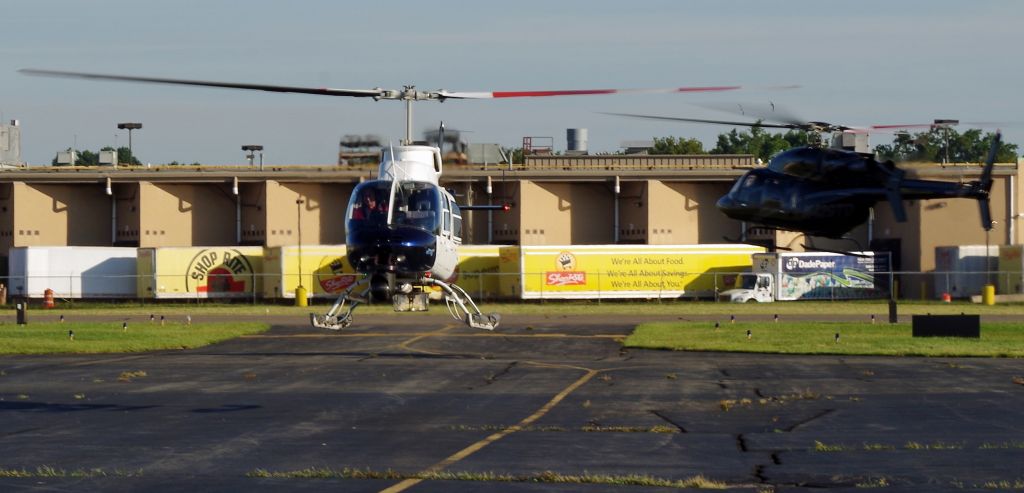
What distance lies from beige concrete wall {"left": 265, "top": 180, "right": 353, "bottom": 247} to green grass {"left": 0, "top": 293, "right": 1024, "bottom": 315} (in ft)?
42.0

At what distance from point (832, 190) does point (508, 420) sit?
7.23m

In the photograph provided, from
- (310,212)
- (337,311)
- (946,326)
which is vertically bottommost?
(946,326)

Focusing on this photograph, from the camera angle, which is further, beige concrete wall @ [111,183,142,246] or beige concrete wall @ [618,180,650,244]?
beige concrete wall @ [111,183,142,246]

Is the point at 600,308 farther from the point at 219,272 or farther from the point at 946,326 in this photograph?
the point at 946,326

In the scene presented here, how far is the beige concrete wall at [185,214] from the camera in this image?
294 ft

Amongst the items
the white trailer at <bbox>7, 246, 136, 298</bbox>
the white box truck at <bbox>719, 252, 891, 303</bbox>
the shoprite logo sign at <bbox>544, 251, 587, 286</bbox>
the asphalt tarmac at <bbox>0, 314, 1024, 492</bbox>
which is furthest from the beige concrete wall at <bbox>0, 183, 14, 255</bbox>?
the asphalt tarmac at <bbox>0, 314, 1024, 492</bbox>

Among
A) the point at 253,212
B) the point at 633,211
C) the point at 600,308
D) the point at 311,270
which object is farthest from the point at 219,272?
the point at 633,211

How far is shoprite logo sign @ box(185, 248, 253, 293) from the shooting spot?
7694cm

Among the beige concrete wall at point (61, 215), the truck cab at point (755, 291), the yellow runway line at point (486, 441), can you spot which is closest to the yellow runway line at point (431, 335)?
the yellow runway line at point (486, 441)

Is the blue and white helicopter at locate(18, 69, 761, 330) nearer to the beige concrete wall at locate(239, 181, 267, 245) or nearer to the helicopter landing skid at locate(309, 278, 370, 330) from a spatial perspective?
the helicopter landing skid at locate(309, 278, 370, 330)

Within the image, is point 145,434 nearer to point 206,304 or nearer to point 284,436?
point 284,436

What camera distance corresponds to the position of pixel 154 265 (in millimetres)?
76562

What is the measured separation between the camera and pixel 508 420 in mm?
24891

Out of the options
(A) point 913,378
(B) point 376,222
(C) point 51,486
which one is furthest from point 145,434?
(A) point 913,378
